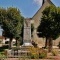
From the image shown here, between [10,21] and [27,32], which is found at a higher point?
[10,21]

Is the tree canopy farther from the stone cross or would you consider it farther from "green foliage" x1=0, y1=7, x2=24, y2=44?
the stone cross

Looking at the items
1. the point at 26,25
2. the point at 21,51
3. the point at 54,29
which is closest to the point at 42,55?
the point at 21,51

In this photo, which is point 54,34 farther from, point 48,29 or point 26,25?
point 26,25

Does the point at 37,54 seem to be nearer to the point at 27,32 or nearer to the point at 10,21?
the point at 27,32

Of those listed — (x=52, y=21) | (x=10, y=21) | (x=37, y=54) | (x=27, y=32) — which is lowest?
(x=37, y=54)

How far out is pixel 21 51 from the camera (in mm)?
32281

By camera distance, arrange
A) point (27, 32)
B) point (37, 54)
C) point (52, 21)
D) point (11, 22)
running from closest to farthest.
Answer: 1. point (37, 54)
2. point (27, 32)
3. point (52, 21)
4. point (11, 22)

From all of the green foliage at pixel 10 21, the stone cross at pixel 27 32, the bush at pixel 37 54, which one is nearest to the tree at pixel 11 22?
the green foliage at pixel 10 21

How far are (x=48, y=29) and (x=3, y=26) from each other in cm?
865

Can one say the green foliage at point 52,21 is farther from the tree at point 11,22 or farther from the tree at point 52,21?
the tree at point 11,22

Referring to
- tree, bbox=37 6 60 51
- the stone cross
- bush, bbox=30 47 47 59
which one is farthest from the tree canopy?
bush, bbox=30 47 47 59

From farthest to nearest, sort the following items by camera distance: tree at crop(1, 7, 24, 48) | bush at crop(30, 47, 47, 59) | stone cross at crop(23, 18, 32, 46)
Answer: tree at crop(1, 7, 24, 48)
stone cross at crop(23, 18, 32, 46)
bush at crop(30, 47, 47, 59)

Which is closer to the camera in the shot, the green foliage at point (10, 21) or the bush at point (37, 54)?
the bush at point (37, 54)

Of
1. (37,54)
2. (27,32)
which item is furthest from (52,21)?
(37,54)
